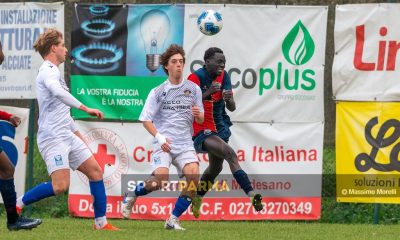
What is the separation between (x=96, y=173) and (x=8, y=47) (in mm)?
3324

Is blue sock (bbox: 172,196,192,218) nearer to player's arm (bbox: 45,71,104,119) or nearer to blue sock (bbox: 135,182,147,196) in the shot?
blue sock (bbox: 135,182,147,196)

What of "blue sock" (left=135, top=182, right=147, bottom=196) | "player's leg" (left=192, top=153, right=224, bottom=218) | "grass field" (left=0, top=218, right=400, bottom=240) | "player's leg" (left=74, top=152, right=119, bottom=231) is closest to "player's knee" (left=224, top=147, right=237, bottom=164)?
"player's leg" (left=192, top=153, right=224, bottom=218)

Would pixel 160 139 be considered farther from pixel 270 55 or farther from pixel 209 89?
pixel 270 55

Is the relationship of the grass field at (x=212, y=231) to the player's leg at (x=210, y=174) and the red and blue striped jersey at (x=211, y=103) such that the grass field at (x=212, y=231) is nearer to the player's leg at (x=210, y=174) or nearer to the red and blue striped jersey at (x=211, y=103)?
the player's leg at (x=210, y=174)

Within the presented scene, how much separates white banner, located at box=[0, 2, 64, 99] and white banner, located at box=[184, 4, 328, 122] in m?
1.88

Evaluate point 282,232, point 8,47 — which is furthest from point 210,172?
point 8,47

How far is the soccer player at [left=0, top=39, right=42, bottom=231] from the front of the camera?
10.2 meters

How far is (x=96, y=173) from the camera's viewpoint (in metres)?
10.6

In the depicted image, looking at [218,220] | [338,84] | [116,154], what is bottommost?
[218,220]

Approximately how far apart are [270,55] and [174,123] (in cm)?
244

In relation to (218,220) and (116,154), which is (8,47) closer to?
(116,154)

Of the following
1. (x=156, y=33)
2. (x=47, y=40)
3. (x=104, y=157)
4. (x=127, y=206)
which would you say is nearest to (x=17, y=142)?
(x=104, y=157)

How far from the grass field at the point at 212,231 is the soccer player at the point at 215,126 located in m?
0.45

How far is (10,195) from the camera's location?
1032 centimetres
